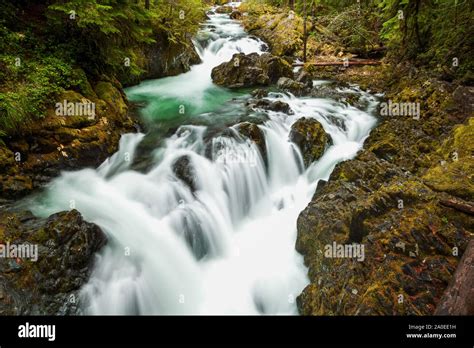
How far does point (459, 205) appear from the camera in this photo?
434cm

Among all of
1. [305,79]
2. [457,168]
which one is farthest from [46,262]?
[305,79]

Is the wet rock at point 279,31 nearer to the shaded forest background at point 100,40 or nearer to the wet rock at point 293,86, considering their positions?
the shaded forest background at point 100,40

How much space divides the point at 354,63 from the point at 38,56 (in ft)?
49.5

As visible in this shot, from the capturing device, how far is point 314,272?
5266 millimetres

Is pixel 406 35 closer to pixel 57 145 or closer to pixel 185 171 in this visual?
pixel 185 171

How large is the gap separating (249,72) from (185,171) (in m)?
8.54

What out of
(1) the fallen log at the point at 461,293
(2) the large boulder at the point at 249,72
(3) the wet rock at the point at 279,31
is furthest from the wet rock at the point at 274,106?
(3) the wet rock at the point at 279,31

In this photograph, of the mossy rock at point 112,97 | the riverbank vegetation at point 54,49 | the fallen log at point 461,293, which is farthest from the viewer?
the mossy rock at point 112,97

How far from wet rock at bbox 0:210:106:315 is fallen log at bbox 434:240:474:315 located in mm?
4853

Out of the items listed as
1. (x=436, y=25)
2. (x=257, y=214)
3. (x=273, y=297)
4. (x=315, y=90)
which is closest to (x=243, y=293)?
(x=273, y=297)

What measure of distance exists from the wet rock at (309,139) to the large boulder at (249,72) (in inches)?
231

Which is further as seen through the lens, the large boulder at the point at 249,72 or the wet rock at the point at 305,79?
the large boulder at the point at 249,72

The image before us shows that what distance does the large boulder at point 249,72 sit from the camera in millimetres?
14125
